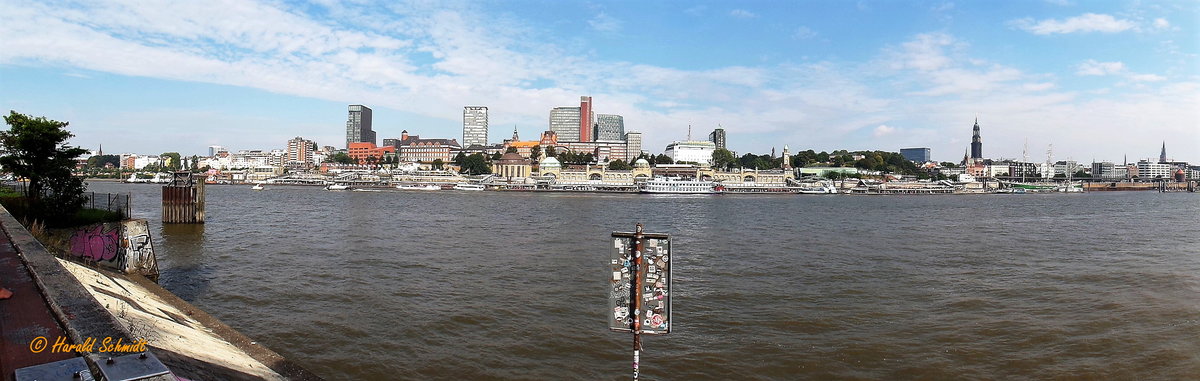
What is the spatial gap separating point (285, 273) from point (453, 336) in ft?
23.9

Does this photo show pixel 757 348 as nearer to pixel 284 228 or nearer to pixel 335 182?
pixel 284 228

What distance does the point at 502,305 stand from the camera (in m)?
10.9

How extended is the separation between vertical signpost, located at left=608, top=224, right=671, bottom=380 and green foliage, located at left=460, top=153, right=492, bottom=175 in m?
112

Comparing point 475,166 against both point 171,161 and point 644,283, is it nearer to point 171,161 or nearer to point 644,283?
point 171,161

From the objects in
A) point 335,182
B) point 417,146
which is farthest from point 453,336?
point 417,146

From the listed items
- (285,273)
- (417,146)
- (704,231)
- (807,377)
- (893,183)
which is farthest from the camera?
(417,146)

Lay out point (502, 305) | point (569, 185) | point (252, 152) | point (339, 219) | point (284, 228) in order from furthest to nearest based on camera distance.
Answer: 1. point (252, 152)
2. point (569, 185)
3. point (339, 219)
4. point (284, 228)
5. point (502, 305)

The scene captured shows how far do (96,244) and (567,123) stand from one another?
171099mm

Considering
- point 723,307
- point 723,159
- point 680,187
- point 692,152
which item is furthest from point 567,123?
point 723,307

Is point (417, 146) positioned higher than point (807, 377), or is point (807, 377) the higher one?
point (417, 146)

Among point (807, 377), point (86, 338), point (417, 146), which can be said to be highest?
point (417, 146)

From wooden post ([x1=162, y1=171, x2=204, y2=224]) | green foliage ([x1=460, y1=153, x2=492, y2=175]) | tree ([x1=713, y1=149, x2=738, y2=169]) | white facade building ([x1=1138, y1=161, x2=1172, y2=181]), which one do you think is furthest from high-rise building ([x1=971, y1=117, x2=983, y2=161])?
wooden post ([x1=162, y1=171, x2=204, y2=224])

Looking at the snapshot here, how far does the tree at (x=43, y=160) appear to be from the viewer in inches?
644

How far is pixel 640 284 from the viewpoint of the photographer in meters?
4.70
